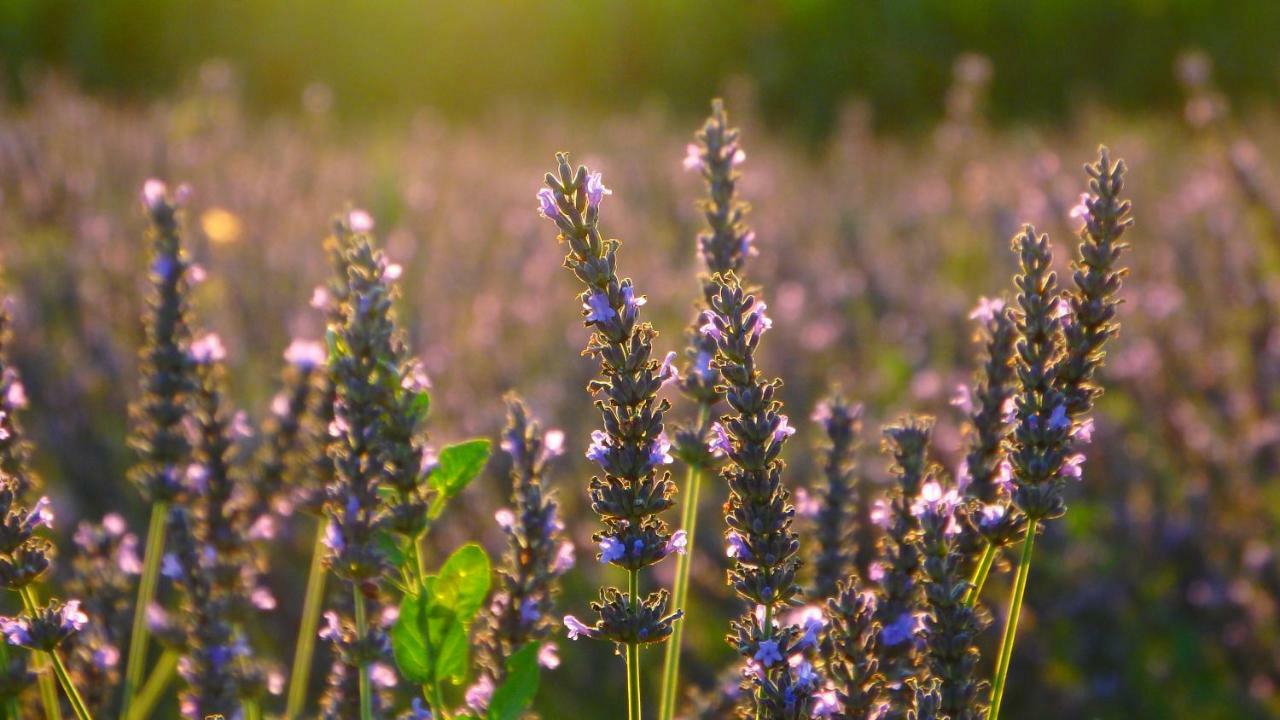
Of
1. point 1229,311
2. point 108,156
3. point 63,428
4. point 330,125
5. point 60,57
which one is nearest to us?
point 63,428

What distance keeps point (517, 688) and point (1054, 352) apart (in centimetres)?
61

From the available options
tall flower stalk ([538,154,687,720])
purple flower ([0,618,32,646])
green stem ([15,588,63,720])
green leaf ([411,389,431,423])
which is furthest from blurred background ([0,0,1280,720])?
tall flower stalk ([538,154,687,720])

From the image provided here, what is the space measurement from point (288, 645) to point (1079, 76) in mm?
11943

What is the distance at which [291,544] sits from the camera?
12.7 feet

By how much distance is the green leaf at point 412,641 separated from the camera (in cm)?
117

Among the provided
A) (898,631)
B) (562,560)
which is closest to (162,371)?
(562,560)

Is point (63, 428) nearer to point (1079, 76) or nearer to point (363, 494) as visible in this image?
point (363, 494)

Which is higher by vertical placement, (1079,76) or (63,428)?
(1079,76)

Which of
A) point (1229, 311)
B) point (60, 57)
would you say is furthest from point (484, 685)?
point (60, 57)

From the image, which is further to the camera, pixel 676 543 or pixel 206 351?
pixel 206 351

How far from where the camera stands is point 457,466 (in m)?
1.30

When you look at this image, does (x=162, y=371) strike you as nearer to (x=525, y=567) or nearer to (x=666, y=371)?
(x=525, y=567)

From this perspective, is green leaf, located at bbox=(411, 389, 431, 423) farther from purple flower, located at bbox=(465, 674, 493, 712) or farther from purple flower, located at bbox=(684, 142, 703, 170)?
purple flower, located at bbox=(684, 142, 703, 170)

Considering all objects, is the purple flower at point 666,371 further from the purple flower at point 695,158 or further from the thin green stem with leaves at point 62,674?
the thin green stem with leaves at point 62,674
